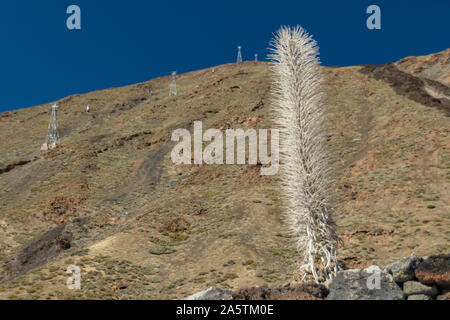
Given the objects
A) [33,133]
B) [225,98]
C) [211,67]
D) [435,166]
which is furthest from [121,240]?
[211,67]

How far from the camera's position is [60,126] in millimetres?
77812

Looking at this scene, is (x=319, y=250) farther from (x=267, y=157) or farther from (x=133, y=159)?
(x=133, y=159)

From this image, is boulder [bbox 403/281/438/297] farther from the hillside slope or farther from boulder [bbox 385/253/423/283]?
the hillside slope

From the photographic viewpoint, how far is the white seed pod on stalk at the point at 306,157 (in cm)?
834

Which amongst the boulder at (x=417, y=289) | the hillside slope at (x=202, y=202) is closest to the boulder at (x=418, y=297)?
the boulder at (x=417, y=289)

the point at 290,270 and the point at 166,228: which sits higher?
the point at 166,228

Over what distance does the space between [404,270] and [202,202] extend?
27960 mm

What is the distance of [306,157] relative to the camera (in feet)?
28.1

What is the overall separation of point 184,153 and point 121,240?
23.5 meters

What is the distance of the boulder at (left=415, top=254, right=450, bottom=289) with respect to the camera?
7709 millimetres

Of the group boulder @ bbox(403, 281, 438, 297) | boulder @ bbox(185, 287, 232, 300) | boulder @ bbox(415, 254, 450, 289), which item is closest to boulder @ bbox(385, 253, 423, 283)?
boulder @ bbox(415, 254, 450, 289)

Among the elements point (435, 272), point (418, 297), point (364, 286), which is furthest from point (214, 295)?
point (435, 272)

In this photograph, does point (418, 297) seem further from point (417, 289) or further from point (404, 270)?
point (404, 270)
